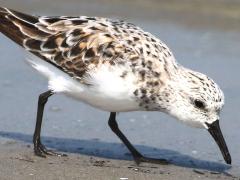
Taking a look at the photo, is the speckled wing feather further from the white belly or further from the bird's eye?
the bird's eye

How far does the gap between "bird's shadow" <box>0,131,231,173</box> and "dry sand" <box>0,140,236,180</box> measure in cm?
14

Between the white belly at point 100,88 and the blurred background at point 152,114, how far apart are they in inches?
21.3

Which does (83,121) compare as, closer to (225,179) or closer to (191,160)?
(191,160)

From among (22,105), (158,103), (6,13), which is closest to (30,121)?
(22,105)

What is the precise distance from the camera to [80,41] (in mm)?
7078

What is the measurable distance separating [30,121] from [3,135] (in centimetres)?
53

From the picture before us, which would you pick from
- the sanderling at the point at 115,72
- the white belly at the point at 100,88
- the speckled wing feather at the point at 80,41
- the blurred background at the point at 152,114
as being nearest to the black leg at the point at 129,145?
the sanderling at the point at 115,72

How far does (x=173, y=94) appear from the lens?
683cm

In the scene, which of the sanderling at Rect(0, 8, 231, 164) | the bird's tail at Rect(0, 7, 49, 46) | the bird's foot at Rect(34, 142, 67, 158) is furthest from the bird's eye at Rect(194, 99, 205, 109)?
the bird's tail at Rect(0, 7, 49, 46)

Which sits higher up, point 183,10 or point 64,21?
point 183,10

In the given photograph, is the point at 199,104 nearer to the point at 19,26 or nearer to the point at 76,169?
the point at 76,169

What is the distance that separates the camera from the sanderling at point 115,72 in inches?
265

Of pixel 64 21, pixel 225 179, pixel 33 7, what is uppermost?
pixel 33 7

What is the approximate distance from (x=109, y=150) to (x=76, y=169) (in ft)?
3.08
